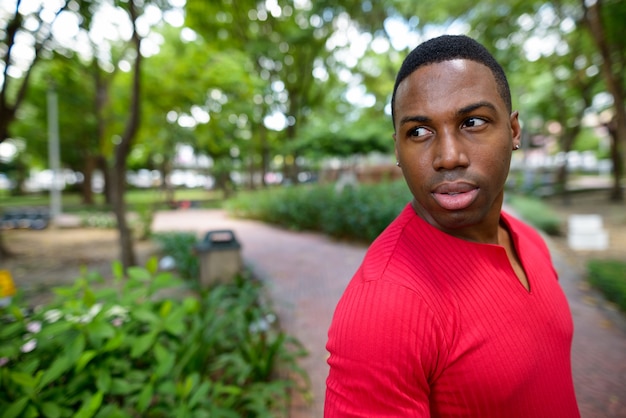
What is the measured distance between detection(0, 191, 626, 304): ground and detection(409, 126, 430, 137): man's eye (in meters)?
5.20

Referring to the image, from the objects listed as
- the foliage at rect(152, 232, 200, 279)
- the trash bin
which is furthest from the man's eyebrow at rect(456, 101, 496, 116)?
the foliage at rect(152, 232, 200, 279)

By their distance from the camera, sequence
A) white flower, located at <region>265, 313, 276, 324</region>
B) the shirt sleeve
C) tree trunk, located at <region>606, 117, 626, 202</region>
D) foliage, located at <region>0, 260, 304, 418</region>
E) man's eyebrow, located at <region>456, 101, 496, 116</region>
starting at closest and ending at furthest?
the shirt sleeve → man's eyebrow, located at <region>456, 101, 496, 116</region> → foliage, located at <region>0, 260, 304, 418</region> → white flower, located at <region>265, 313, 276, 324</region> → tree trunk, located at <region>606, 117, 626, 202</region>

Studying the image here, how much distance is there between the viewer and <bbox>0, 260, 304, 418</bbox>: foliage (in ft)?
5.72

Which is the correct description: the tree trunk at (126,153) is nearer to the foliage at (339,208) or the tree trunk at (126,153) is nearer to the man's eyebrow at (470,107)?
the foliage at (339,208)

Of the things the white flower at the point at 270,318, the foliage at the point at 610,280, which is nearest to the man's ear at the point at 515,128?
the white flower at the point at 270,318

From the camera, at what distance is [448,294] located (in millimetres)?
945

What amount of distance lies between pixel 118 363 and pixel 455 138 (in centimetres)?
206

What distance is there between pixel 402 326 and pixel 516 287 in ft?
1.50

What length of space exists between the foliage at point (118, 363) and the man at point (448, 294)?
4.20 ft

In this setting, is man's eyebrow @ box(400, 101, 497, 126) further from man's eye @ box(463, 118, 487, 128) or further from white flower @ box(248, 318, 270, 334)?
white flower @ box(248, 318, 270, 334)

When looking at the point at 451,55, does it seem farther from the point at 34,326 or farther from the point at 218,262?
the point at 218,262

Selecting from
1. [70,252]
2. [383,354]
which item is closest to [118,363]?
[383,354]

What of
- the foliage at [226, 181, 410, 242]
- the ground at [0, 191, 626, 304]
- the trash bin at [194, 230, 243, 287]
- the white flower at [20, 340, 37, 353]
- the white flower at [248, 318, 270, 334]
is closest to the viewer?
the white flower at [20, 340, 37, 353]

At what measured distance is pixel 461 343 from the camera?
35.3 inches
